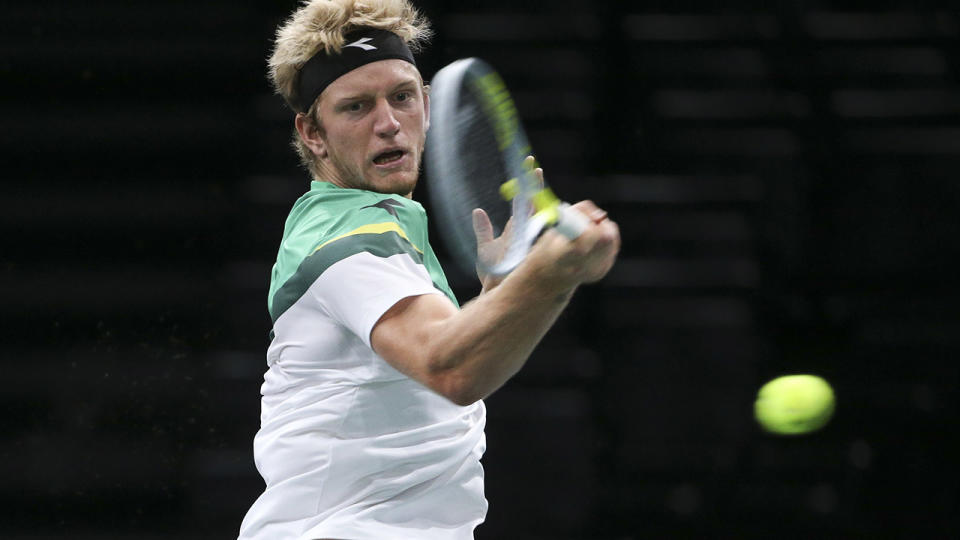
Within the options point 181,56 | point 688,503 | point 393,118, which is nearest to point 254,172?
point 181,56

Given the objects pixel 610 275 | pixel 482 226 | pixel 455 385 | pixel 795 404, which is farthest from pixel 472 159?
pixel 610 275

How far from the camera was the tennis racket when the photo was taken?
6.56ft

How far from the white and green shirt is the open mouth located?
14 centimetres

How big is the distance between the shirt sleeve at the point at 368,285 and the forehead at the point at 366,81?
1.57ft

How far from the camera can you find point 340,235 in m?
2.01

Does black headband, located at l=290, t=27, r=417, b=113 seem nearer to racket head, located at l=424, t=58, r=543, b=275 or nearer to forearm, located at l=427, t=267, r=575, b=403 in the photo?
racket head, located at l=424, t=58, r=543, b=275

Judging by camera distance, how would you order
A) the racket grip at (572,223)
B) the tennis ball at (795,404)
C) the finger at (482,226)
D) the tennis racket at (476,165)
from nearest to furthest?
the racket grip at (572,223) → the tennis racket at (476,165) → the finger at (482,226) → the tennis ball at (795,404)

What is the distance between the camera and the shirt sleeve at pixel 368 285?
6.23 feet

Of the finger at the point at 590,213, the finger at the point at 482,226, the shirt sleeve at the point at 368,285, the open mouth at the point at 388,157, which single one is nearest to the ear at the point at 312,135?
the open mouth at the point at 388,157

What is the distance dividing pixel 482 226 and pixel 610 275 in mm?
2870

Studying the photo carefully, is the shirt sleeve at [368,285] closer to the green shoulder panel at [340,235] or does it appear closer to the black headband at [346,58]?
the green shoulder panel at [340,235]

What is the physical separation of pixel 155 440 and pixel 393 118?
2.82m

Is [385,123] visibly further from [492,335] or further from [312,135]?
[492,335]

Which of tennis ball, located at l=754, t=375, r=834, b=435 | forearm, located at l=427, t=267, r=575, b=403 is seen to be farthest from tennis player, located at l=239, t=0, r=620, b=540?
tennis ball, located at l=754, t=375, r=834, b=435
